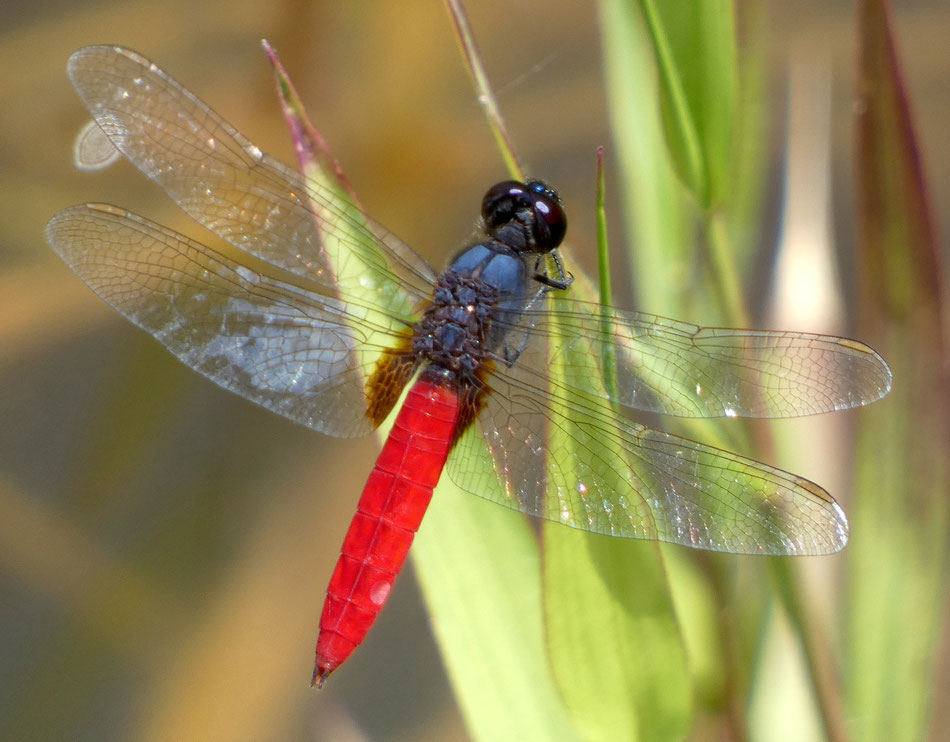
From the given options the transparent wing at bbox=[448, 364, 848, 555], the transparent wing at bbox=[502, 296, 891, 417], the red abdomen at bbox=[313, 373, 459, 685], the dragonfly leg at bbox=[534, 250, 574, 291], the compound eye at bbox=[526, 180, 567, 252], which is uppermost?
the compound eye at bbox=[526, 180, 567, 252]

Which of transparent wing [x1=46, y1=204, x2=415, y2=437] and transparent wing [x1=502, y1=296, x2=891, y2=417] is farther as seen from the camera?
transparent wing [x1=46, y1=204, x2=415, y2=437]

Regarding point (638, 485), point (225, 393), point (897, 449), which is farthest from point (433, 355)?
point (225, 393)

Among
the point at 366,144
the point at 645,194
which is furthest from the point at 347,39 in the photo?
the point at 645,194

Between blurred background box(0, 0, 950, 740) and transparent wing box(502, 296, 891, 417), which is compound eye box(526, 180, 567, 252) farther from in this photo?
blurred background box(0, 0, 950, 740)

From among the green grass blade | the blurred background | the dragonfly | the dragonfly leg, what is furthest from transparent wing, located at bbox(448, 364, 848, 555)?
the blurred background

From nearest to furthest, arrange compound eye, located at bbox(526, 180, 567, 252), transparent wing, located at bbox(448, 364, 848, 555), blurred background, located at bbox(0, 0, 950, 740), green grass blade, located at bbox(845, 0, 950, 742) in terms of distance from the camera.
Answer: transparent wing, located at bbox(448, 364, 848, 555) < green grass blade, located at bbox(845, 0, 950, 742) < compound eye, located at bbox(526, 180, 567, 252) < blurred background, located at bbox(0, 0, 950, 740)

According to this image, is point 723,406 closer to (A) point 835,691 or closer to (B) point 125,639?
(A) point 835,691

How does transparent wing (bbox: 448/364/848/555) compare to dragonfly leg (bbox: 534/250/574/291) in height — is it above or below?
below
